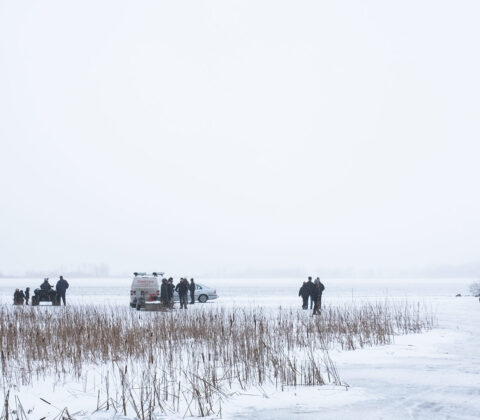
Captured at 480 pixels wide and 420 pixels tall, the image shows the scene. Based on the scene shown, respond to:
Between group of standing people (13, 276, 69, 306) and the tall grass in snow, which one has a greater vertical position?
group of standing people (13, 276, 69, 306)

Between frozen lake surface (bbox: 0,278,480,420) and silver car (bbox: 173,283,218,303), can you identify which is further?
silver car (bbox: 173,283,218,303)

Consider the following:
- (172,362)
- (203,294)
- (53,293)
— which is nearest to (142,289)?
(53,293)

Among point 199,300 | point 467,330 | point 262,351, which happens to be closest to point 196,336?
point 262,351

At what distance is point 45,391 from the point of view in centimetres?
808

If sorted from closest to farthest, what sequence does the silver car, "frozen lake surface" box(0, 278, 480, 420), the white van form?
"frozen lake surface" box(0, 278, 480, 420) → the white van → the silver car

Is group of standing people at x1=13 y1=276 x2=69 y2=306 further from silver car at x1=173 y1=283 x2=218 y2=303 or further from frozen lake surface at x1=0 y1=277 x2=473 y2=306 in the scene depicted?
silver car at x1=173 y1=283 x2=218 y2=303

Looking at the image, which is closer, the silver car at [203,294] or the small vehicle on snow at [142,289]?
the small vehicle on snow at [142,289]

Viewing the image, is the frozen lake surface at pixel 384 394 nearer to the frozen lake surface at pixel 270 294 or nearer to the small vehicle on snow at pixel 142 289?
the frozen lake surface at pixel 270 294

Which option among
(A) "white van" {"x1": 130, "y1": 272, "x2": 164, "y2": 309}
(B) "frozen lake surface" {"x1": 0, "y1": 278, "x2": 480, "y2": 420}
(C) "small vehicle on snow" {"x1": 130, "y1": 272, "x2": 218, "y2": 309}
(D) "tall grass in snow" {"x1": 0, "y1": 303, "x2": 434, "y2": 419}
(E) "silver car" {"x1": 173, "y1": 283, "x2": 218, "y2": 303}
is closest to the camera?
(B) "frozen lake surface" {"x1": 0, "y1": 278, "x2": 480, "y2": 420}

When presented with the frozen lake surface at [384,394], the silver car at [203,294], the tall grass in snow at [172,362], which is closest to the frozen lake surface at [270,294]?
the silver car at [203,294]

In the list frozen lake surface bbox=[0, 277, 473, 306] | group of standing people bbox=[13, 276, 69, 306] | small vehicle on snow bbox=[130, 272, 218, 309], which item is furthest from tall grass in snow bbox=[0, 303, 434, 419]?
group of standing people bbox=[13, 276, 69, 306]

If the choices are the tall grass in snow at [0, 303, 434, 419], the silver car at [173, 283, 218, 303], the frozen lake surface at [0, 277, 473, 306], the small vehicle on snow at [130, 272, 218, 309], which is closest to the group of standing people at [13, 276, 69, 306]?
the frozen lake surface at [0, 277, 473, 306]

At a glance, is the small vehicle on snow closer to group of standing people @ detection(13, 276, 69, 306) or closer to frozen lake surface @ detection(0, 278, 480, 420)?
group of standing people @ detection(13, 276, 69, 306)

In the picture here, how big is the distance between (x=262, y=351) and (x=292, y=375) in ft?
3.82
